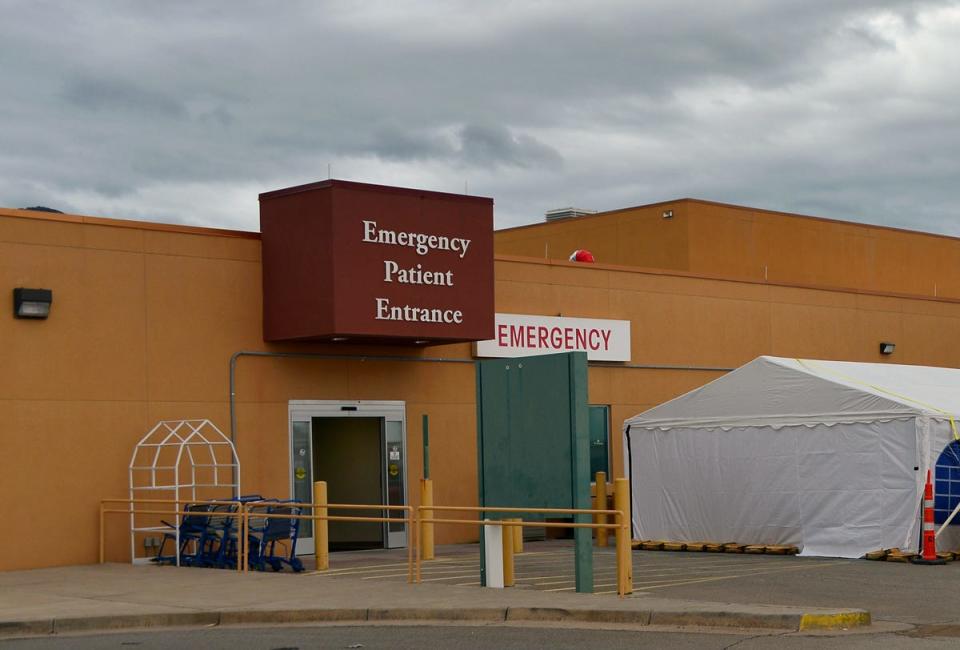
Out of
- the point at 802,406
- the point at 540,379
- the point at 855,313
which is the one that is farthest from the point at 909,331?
the point at 540,379

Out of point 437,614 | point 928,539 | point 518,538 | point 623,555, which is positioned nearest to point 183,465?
point 518,538

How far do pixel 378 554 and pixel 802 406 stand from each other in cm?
734

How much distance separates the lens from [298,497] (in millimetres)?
22609

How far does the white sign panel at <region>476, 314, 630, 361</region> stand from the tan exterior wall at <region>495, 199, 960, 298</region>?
22.3 ft

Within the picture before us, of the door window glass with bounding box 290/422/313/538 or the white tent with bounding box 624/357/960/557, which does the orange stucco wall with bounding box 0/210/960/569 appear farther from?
the white tent with bounding box 624/357/960/557

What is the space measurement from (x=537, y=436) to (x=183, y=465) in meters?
7.34

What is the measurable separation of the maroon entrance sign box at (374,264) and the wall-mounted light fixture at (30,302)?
3.74 metres

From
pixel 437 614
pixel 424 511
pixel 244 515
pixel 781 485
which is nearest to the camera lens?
pixel 437 614

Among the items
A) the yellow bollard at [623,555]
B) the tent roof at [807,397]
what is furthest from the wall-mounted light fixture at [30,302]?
the tent roof at [807,397]

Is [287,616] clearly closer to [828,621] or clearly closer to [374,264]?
[828,621]

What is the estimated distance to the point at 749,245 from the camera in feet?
117

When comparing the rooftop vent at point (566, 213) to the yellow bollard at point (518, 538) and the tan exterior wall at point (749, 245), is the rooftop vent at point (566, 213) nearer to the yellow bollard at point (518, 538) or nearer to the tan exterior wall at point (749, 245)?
the tan exterior wall at point (749, 245)

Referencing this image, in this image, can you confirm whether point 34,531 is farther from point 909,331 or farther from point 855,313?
point 909,331

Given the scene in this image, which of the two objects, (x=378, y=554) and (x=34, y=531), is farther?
(x=378, y=554)
